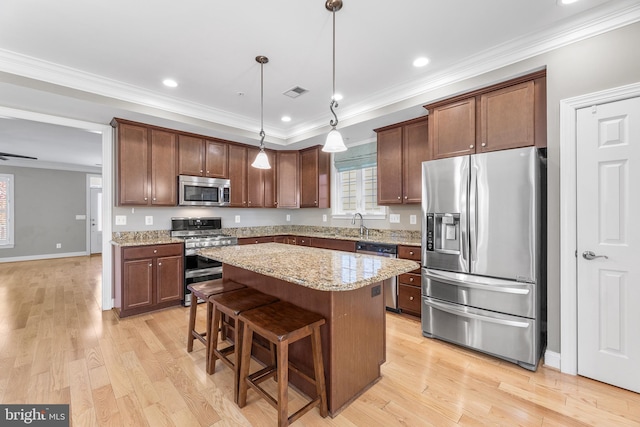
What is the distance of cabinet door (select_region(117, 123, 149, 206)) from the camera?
3588 mm

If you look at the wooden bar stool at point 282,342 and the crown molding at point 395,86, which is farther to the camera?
the crown molding at point 395,86

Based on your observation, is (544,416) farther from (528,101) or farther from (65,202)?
(65,202)

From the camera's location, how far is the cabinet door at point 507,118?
2.43 m

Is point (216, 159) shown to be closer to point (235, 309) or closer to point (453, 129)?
point (235, 309)

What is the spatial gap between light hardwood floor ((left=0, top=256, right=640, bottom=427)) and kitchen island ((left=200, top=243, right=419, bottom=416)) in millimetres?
146

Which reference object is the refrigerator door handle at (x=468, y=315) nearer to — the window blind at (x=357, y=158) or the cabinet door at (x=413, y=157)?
the cabinet door at (x=413, y=157)

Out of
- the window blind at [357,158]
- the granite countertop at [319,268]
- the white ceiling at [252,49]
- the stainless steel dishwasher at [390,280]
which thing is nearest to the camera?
the granite countertop at [319,268]

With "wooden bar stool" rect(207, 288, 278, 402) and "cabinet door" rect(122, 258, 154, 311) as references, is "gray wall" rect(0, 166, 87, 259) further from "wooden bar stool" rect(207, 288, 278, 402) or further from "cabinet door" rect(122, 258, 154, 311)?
"wooden bar stool" rect(207, 288, 278, 402)

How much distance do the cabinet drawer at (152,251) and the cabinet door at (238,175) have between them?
1165mm

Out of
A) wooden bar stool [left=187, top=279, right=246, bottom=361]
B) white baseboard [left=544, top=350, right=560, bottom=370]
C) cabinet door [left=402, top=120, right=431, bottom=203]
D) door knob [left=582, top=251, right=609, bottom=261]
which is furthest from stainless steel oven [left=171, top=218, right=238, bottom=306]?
door knob [left=582, top=251, right=609, bottom=261]

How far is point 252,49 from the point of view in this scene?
8.29ft

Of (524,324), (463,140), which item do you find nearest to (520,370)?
(524,324)

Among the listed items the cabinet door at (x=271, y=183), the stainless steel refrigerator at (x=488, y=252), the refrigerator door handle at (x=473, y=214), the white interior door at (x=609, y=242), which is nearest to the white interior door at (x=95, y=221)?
the cabinet door at (x=271, y=183)

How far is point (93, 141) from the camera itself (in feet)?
17.3
